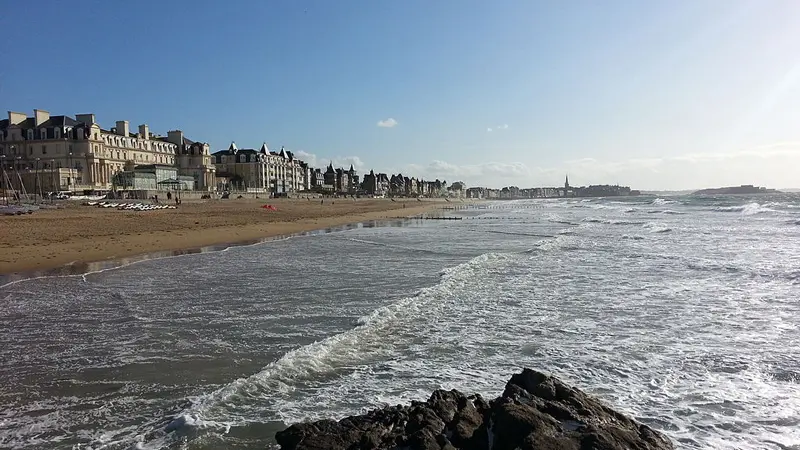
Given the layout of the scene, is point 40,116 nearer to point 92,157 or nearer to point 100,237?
point 92,157

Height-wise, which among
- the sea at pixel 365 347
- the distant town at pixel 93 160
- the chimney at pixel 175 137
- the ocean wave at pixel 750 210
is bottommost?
the sea at pixel 365 347

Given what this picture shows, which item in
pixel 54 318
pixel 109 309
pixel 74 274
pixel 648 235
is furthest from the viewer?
pixel 648 235

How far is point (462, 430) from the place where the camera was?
12.5ft

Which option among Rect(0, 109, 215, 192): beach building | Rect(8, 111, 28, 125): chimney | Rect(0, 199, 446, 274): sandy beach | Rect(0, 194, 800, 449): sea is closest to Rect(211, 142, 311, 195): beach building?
Rect(0, 109, 215, 192): beach building

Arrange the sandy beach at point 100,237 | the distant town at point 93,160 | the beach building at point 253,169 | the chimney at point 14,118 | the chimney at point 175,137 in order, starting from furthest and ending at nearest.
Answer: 1. the beach building at point 253,169
2. the chimney at point 175,137
3. the chimney at point 14,118
4. the distant town at point 93,160
5. the sandy beach at point 100,237

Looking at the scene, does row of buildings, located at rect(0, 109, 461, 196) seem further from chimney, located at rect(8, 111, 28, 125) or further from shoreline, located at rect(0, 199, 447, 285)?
shoreline, located at rect(0, 199, 447, 285)

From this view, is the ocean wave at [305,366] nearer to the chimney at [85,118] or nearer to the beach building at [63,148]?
the beach building at [63,148]

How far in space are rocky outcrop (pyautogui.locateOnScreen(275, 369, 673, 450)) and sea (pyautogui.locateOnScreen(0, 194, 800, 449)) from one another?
0.87m

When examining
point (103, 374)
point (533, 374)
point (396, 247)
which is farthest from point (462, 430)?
point (396, 247)

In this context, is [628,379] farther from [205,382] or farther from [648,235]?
[648,235]

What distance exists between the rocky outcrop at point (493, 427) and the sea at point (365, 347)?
865mm

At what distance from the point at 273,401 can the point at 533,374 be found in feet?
8.70

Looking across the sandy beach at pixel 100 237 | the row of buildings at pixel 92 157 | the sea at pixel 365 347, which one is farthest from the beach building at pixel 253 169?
the sea at pixel 365 347

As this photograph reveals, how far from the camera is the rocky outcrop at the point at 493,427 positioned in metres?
3.55
